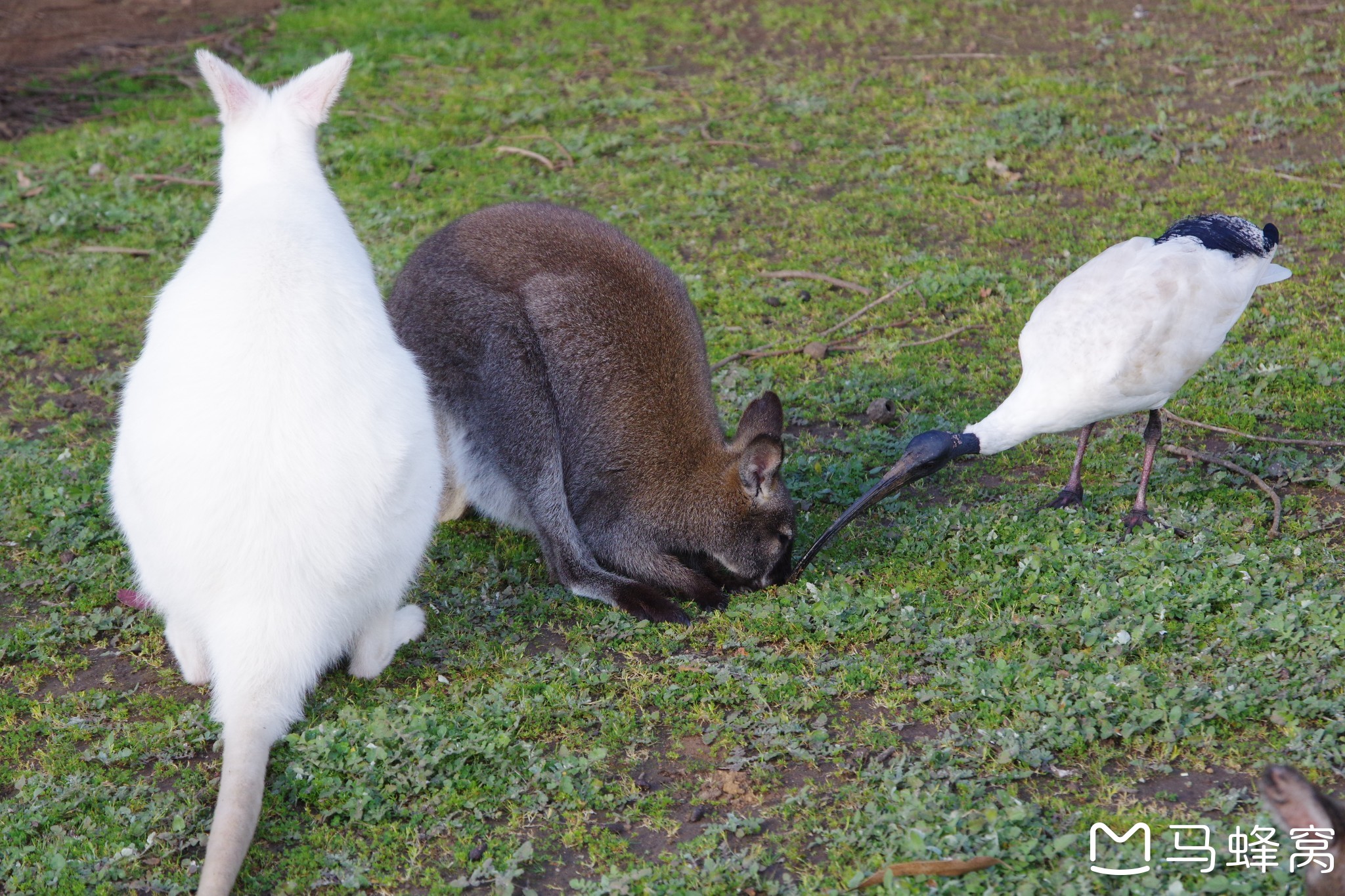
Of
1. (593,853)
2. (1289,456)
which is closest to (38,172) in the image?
(593,853)

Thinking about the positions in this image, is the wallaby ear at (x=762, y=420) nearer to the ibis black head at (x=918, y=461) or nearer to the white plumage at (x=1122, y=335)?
the ibis black head at (x=918, y=461)

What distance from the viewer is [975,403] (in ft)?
15.9

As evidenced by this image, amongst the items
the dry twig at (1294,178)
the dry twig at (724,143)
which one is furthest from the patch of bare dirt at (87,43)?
the dry twig at (1294,178)

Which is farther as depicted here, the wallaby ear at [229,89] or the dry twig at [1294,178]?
the dry twig at [1294,178]

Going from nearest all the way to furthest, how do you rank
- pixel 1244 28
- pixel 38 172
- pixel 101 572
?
pixel 101 572 → pixel 38 172 → pixel 1244 28

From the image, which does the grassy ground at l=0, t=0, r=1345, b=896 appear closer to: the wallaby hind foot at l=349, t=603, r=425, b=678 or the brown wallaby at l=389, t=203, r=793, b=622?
the wallaby hind foot at l=349, t=603, r=425, b=678

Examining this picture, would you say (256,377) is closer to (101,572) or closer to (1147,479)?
(101,572)

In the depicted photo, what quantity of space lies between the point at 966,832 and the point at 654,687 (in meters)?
0.99

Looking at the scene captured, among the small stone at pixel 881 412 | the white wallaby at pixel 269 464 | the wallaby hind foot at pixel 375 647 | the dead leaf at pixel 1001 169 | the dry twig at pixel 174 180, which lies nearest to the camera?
the white wallaby at pixel 269 464

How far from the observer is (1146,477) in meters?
4.00

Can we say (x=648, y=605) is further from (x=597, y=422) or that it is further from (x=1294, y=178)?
(x=1294, y=178)

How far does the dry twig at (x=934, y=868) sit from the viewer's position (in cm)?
256

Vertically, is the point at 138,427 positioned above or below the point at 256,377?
below

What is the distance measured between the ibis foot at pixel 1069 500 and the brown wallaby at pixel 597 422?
924 millimetres
